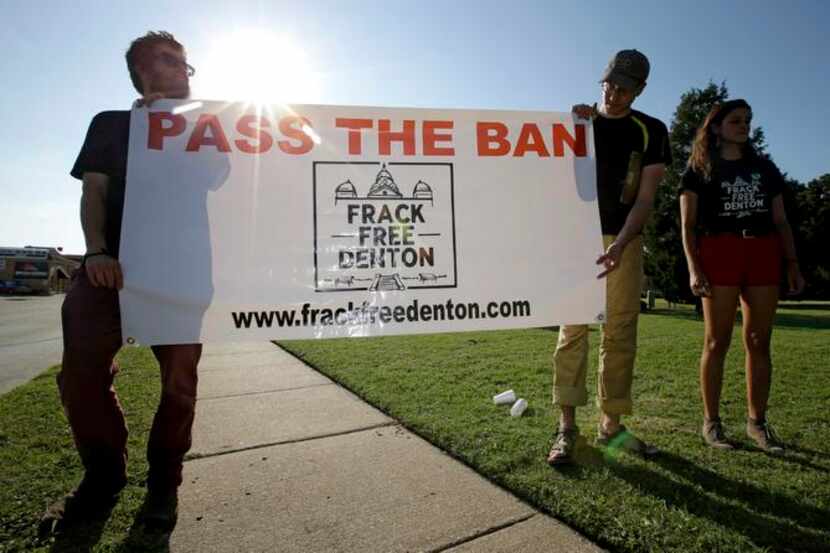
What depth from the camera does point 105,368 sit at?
211 cm

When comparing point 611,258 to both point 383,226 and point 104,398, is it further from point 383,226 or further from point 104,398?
point 104,398

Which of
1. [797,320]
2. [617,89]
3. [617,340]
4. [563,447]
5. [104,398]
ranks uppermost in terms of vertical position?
[617,89]

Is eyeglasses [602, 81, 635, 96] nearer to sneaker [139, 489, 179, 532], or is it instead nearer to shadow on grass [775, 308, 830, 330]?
sneaker [139, 489, 179, 532]

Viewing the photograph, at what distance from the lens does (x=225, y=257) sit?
2.37 meters

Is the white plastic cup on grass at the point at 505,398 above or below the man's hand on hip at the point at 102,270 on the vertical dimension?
below

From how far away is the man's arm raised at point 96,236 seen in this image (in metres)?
2.11

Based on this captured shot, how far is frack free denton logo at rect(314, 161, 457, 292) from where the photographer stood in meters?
2.50

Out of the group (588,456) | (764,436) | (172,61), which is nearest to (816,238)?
(764,436)

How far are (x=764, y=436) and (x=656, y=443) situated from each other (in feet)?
2.04

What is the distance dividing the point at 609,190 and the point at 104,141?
2633 millimetres

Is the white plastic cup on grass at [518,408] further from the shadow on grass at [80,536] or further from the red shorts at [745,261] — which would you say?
the shadow on grass at [80,536]

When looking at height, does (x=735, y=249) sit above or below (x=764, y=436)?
above

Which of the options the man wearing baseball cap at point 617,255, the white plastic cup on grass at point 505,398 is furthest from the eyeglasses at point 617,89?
the white plastic cup on grass at point 505,398

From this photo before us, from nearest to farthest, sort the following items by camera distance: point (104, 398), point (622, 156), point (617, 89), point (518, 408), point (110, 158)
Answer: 1. point (104, 398)
2. point (110, 158)
3. point (617, 89)
4. point (622, 156)
5. point (518, 408)
